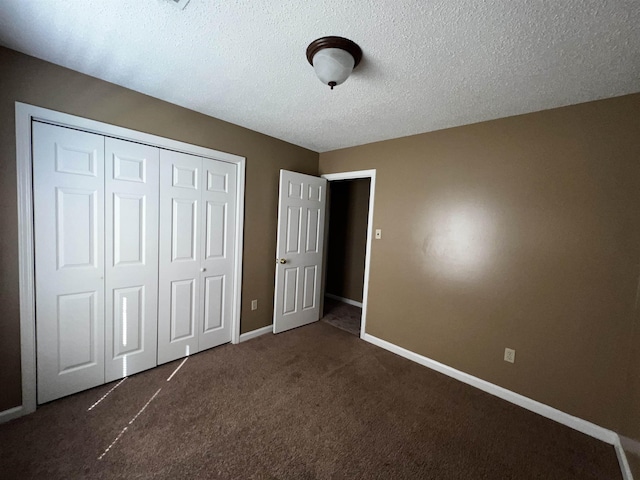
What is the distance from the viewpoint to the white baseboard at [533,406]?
1.71 m

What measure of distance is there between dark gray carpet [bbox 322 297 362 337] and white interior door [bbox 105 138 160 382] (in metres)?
2.24

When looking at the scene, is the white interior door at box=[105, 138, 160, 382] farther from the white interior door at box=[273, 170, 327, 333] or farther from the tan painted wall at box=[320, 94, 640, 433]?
the tan painted wall at box=[320, 94, 640, 433]

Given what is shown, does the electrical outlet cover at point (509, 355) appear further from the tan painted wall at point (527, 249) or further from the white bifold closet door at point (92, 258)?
the white bifold closet door at point (92, 258)

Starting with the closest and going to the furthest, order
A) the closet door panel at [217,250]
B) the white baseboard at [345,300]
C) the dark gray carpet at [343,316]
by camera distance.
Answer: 1. the closet door panel at [217,250]
2. the dark gray carpet at [343,316]
3. the white baseboard at [345,300]

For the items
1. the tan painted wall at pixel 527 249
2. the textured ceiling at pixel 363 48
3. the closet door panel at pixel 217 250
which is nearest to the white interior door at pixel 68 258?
the textured ceiling at pixel 363 48

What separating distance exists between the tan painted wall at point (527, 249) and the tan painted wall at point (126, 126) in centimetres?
151

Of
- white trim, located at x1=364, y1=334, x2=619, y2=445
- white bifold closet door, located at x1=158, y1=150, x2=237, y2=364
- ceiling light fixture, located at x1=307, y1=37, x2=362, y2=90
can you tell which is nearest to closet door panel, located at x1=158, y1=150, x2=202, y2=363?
white bifold closet door, located at x1=158, y1=150, x2=237, y2=364

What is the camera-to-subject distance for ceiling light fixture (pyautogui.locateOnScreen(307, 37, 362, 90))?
1.35 m

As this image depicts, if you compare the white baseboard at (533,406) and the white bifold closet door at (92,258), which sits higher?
the white bifold closet door at (92,258)

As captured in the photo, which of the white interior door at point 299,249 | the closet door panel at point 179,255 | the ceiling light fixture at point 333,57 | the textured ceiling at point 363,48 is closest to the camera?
the textured ceiling at point 363,48

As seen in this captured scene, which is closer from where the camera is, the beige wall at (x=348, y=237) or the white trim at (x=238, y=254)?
the white trim at (x=238, y=254)

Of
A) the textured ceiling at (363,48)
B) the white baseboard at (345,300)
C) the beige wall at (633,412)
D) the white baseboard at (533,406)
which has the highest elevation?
the textured ceiling at (363,48)

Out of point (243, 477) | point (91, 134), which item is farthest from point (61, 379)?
point (91, 134)

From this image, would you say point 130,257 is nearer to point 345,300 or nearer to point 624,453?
point 345,300
